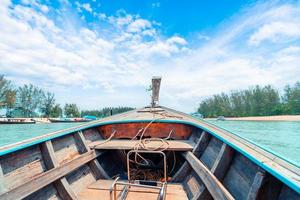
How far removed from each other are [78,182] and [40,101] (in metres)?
51.1

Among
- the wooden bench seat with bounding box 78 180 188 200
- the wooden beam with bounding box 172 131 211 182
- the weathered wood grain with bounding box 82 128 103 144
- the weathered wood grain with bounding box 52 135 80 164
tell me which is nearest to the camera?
the wooden bench seat with bounding box 78 180 188 200

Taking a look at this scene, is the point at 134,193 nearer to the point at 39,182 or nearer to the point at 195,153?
the point at 195,153

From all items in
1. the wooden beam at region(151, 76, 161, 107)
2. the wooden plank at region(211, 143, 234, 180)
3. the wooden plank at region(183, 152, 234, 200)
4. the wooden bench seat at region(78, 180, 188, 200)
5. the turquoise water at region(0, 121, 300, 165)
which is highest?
the wooden beam at region(151, 76, 161, 107)

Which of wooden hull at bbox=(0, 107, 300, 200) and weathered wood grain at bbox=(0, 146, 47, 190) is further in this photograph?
weathered wood grain at bbox=(0, 146, 47, 190)

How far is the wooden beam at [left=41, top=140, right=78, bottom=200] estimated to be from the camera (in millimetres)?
1847

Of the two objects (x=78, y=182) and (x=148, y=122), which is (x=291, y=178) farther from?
(x=148, y=122)

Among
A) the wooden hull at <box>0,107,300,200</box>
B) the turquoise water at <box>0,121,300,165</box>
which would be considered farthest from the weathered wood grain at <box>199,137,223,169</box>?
the turquoise water at <box>0,121,300,165</box>

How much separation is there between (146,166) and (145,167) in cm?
3

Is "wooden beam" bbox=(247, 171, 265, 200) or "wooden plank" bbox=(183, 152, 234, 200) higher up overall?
"wooden beam" bbox=(247, 171, 265, 200)

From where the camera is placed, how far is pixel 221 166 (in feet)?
5.95

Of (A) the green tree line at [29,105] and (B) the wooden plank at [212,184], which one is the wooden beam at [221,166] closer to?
(B) the wooden plank at [212,184]

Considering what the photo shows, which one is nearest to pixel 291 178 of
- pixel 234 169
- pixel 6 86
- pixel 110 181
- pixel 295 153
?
pixel 234 169

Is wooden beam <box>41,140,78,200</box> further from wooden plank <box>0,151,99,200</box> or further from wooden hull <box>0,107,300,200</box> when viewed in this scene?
wooden plank <box>0,151,99,200</box>

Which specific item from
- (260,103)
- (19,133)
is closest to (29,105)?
(19,133)
